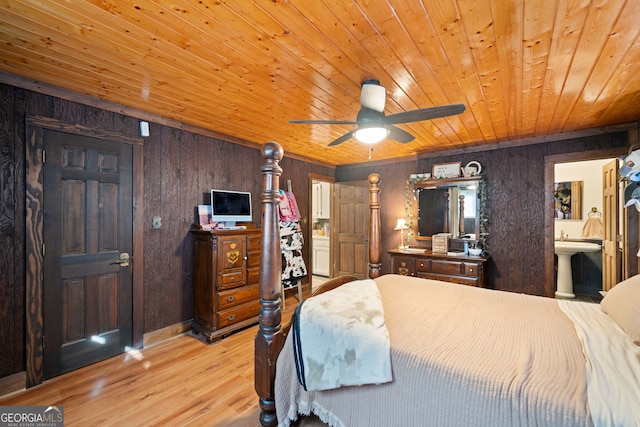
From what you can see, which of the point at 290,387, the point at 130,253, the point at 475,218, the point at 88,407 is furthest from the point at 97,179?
the point at 475,218

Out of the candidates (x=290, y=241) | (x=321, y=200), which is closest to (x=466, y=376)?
(x=290, y=241)

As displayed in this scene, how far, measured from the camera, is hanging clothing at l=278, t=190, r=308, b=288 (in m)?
4.16

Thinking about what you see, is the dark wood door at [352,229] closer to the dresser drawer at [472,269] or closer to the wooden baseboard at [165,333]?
the dresser drawer at [472,269]

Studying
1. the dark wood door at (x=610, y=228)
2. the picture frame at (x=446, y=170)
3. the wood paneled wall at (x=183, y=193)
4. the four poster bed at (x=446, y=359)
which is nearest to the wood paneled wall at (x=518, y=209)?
the wood paneled wall at (x=183, y=193)

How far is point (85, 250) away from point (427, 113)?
10.3 feet

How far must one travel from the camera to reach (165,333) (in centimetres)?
303

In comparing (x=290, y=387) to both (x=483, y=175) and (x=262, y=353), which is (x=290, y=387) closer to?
(x=262, y=353)

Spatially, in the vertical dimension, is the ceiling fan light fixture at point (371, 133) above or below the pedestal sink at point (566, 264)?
above

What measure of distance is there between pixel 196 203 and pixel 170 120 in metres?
0.97

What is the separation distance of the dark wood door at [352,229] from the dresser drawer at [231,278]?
2.58 meters

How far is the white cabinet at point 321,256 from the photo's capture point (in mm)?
6016

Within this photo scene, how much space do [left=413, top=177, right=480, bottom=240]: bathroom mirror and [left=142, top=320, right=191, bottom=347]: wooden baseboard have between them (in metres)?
3.56

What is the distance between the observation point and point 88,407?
1.97 meters

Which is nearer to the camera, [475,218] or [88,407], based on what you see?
[88,407]
